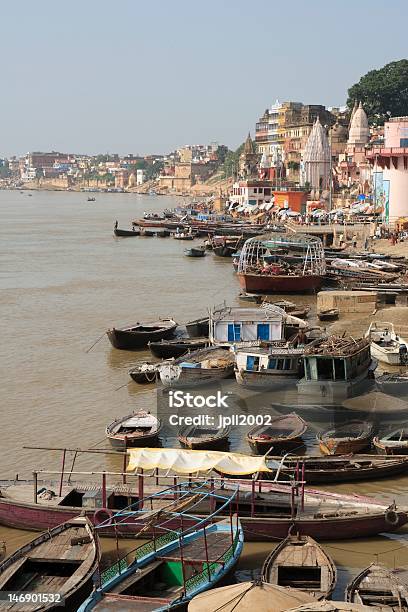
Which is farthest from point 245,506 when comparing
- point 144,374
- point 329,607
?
point 144,374

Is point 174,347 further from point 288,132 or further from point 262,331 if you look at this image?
point 288,132

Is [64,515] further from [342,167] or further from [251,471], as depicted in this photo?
[342,167]

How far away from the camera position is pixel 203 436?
17625 millimetres

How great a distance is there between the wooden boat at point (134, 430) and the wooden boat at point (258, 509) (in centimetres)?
238

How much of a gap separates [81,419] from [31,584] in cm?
834

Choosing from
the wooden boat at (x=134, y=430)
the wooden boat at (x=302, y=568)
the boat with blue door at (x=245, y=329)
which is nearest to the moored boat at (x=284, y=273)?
the boat with blue door at (x=245, y=329)

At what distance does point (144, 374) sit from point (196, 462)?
8.52 m

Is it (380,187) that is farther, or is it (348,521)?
(380,187)

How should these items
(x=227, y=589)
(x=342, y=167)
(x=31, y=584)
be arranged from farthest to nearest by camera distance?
(x=342, y=167) < (x=31, y=584) < (x=227, y=589)

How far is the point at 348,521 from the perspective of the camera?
13.8 m

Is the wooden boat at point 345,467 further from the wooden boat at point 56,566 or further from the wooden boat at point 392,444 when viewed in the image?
the wooden boat at point 56,566

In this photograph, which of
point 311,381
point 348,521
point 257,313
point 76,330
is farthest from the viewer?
point 76,330

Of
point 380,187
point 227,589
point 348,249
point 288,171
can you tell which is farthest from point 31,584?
point 288,171

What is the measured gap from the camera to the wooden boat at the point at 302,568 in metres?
11.8
